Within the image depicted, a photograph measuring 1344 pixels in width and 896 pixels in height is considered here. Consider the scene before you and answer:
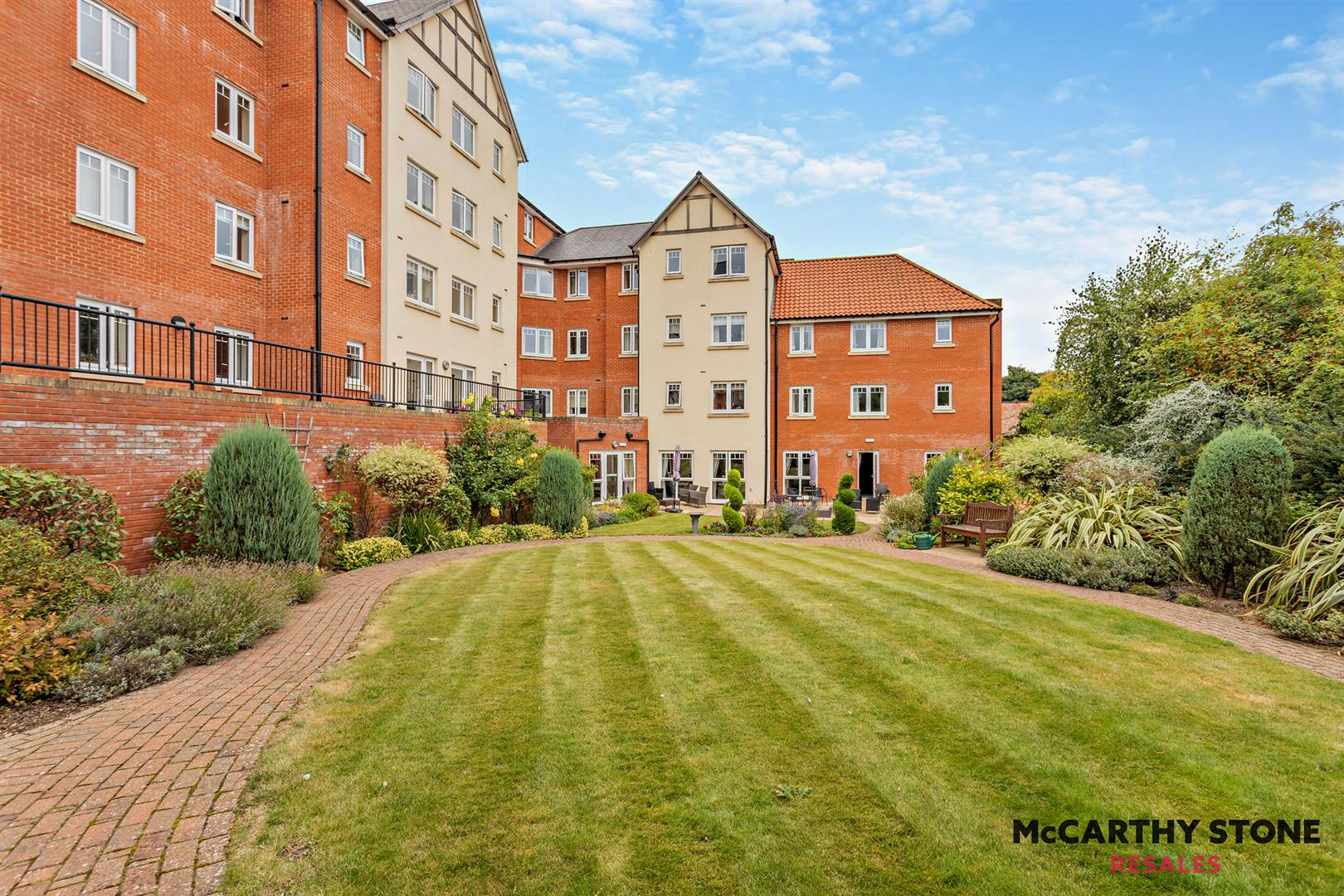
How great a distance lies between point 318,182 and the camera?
16.2 meters

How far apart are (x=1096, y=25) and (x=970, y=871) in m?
13.1

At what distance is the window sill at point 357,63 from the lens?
17.5 m

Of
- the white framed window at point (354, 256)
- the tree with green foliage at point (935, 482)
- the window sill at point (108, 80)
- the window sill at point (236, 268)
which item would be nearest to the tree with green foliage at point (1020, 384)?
the tree with green foliage at point (935, 482)

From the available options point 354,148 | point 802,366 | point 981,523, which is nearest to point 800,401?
point 802,366

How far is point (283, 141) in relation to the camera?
54.7 feet

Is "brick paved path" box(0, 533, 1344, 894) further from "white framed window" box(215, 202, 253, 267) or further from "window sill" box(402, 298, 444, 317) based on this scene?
"window sill" box(402, 298, 444, 317)

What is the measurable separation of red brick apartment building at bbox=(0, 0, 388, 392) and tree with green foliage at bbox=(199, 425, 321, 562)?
7.85 feet

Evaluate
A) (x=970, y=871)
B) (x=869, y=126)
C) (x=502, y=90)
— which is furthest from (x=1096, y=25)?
(x=502, y=90)

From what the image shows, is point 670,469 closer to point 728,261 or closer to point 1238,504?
point 728,261

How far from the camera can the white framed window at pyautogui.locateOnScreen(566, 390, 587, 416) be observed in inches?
1313

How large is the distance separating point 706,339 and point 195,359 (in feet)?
69.3

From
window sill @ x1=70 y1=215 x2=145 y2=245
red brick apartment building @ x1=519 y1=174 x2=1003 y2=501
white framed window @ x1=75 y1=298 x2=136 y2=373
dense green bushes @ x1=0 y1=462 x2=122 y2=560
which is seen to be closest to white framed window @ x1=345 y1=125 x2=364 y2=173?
window sill @ x1=70 y1=215 x2=145 y2=245

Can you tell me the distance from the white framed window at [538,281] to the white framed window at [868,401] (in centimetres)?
1703

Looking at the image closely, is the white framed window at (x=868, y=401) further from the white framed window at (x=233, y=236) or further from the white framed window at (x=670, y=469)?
the white framed window at (x=233, y=236)
